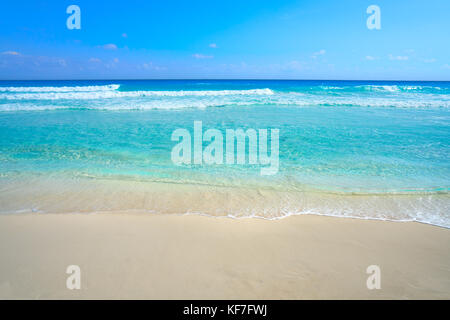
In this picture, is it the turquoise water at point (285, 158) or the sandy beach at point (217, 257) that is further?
the turquoise water at point (285, 158)

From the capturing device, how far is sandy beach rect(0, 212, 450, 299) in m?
2.60

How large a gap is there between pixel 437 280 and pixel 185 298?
2.81 meters

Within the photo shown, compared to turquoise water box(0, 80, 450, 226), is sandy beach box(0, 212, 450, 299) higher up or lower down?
lower down

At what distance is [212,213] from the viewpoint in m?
4.11

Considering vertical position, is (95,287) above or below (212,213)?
below

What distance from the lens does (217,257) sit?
3.06 metres

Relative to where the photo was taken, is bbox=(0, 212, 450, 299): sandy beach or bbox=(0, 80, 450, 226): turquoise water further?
bbox=(0, 80, 450, 226): turquoise water

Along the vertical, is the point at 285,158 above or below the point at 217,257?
above

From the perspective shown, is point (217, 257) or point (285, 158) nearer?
point (217, 257)

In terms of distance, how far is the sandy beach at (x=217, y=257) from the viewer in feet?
8.53
